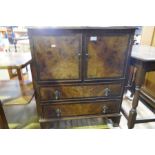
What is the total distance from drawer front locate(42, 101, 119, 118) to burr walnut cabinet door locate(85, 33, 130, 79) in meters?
0.34

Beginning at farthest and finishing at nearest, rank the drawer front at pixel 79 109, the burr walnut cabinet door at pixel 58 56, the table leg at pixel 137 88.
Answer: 1. the drawer front at pixel 79 109
2. the table leg at pixel 137 88
3. the burr walnut cabinet door at pixel 58 56

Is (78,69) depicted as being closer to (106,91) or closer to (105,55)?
(105,55)

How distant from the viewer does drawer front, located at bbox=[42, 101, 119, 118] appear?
1.47 m

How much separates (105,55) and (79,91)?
0.44 m

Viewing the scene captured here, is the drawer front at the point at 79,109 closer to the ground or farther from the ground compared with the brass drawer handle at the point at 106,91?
closer to the ground

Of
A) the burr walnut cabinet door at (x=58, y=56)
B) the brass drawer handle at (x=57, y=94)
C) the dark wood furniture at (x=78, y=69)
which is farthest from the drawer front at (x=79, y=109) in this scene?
the burr walnut cabinet door at (x=58, y=56)

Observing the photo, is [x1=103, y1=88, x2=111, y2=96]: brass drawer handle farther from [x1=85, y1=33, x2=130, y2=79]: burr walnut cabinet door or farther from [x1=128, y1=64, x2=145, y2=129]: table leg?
[x1=128, y1=64, x2=145, y2=129]: table leg

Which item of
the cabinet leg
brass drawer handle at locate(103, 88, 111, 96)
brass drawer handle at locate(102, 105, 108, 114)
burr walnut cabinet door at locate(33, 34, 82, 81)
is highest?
burr walnut cabinet door at locate(33, 34, 82, 81)

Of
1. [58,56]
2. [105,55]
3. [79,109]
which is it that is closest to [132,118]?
[79,109]

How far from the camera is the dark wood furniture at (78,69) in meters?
1.18

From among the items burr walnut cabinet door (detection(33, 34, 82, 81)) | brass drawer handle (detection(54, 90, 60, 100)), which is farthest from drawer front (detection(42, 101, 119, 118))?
burr walnut cabinet door (detection(33, 34, 82, 81))

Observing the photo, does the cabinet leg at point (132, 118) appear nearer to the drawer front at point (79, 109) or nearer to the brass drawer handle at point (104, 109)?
the drawer front at point (79, 109)
